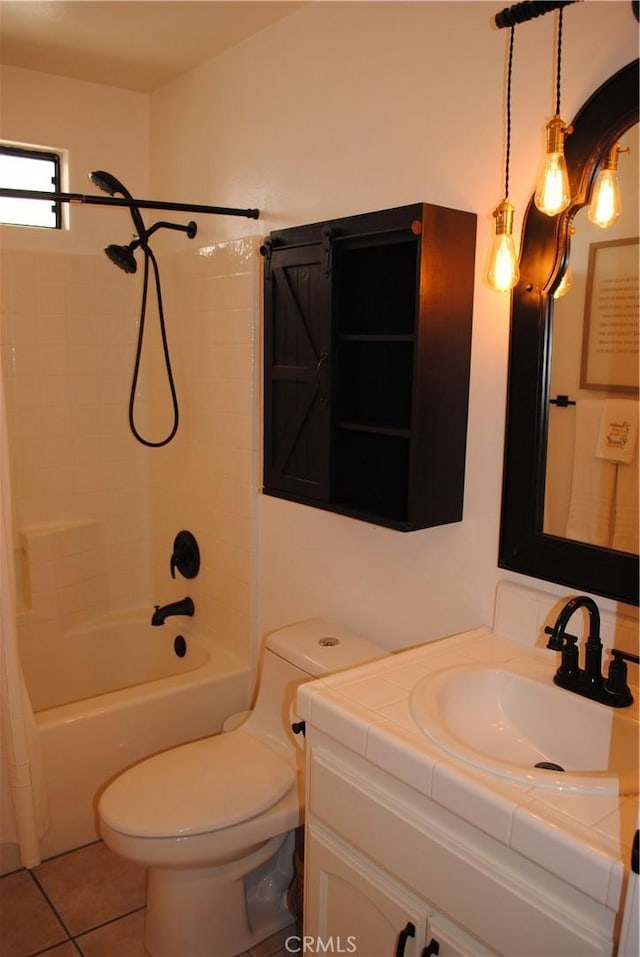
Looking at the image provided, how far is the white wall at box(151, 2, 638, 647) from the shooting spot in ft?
5.22

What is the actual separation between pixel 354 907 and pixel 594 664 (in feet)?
2.14

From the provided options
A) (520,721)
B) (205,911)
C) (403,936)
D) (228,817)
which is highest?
(520,721)

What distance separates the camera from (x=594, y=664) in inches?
54.6

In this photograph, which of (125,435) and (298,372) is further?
(125,435)

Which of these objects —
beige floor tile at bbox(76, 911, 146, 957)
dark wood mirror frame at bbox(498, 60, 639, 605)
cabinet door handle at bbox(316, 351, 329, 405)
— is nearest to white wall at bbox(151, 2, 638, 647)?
dark wood mirror frame at bbox(498, 60, 639, 605)

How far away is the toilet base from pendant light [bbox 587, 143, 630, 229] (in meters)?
1.66

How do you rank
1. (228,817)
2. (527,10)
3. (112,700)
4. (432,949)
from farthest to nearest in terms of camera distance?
(112,700)
(228,817)
(527,10)
(432,949)

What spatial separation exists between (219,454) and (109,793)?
1.19 meters

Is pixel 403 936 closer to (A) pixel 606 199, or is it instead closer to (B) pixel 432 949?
(B) pixel 432 949

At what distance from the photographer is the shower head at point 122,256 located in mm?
2580

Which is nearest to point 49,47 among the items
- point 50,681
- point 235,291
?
point 235,291

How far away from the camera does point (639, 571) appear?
1396 millimetres

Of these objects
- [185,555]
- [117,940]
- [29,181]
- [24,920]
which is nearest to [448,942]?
[117,940]

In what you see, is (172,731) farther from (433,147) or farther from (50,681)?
(433,147)
